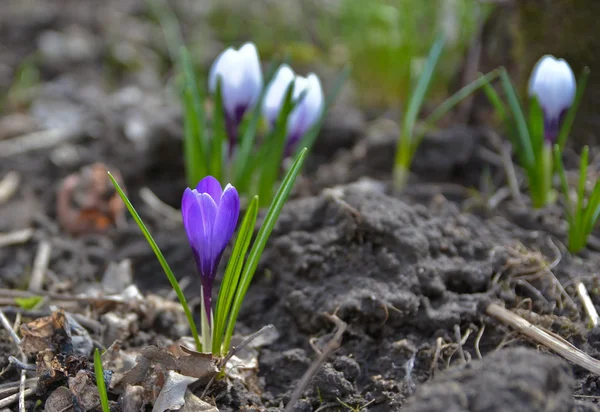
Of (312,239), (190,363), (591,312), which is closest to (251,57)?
(312,239)

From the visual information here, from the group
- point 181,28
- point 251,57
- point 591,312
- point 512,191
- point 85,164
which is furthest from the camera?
point 181,28

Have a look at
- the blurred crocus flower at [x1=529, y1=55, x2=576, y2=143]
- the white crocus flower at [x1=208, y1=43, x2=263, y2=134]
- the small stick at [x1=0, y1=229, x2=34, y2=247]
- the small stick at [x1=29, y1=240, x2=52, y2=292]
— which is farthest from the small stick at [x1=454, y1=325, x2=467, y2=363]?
the small stick at [x1=0, y1=229, x2=34, y2=247]

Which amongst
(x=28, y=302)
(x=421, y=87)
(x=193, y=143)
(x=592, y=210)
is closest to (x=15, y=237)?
(x=28, y=302)

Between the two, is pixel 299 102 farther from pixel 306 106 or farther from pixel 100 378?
pixel 100 378

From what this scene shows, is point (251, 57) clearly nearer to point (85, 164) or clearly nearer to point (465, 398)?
point (85, 164)

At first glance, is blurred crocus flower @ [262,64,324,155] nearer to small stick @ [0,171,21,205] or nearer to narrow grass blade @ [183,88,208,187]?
narrow grass blade @ [183,88,208,187]

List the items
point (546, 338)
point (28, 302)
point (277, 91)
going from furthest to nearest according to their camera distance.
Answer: point (277, 91)
point (28, 302)
point (546, 338)

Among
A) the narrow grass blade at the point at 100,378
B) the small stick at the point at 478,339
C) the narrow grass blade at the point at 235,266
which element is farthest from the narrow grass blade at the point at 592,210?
the narrow grass blade at the point at 100,378

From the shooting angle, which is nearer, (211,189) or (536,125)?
(211,189)
